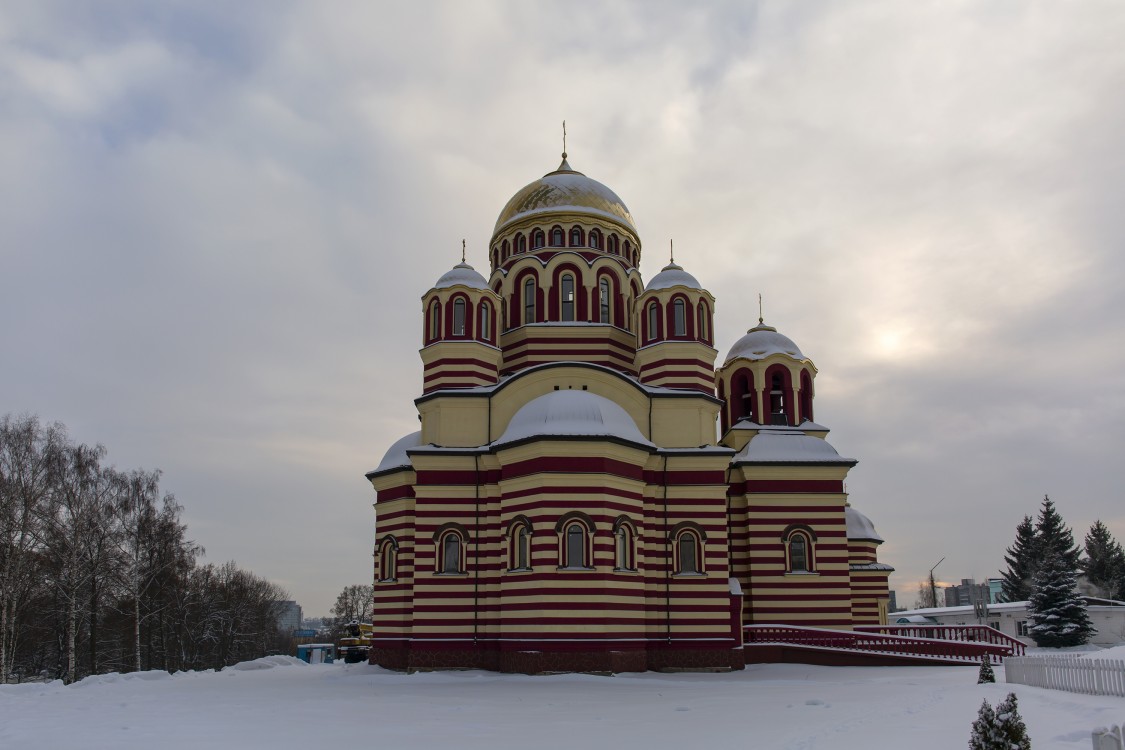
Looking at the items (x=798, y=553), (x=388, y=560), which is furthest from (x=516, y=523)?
(x=798, y=553)

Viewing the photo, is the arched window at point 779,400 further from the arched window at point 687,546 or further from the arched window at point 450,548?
the arched window at point 450,548

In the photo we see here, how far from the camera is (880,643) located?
2427 cm

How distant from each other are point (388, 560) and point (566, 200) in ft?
45.1

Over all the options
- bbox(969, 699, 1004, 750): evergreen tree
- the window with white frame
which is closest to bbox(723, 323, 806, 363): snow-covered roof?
the window with white frame

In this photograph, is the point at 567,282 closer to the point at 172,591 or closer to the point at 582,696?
the point at 582,696

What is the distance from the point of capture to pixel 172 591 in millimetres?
39938

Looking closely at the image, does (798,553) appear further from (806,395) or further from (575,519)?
(575,519)

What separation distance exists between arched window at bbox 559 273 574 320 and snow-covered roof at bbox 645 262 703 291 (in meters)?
3.00

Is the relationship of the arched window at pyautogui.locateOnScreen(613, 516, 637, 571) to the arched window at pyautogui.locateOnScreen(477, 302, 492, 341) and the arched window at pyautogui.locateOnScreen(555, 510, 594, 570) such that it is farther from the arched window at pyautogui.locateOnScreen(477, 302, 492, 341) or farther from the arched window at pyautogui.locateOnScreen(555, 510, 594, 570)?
the arched window at pyautogui.locateOnScreen(477, 302, 492, 341)

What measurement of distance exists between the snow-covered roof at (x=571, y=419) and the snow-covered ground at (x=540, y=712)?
5813 mm

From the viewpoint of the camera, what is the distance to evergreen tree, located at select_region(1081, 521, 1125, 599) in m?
51.9

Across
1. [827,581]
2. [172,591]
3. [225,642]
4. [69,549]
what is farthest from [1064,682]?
[225,642]

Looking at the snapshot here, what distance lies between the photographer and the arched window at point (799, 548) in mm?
27016

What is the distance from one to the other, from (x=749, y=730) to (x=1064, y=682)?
233 inches
